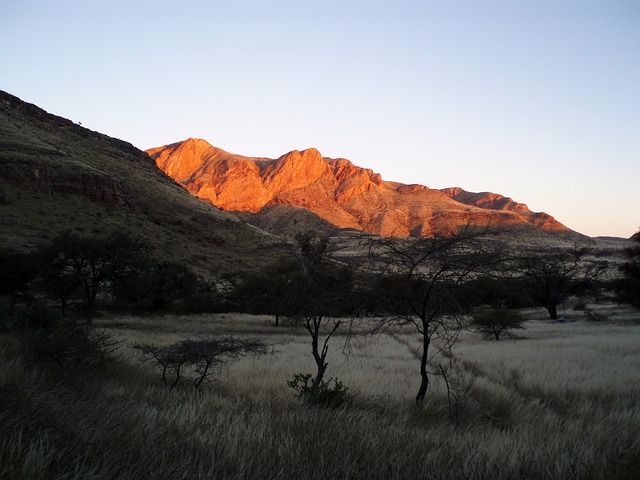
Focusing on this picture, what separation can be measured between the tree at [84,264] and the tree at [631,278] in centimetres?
3919

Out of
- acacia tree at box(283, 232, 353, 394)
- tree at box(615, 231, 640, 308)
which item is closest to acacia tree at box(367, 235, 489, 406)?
acacia tree at box(283, 232, 353, 394)

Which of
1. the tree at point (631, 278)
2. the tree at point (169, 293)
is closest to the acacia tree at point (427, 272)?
the tree at point (169, 293)

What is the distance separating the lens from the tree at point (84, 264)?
25734 mm

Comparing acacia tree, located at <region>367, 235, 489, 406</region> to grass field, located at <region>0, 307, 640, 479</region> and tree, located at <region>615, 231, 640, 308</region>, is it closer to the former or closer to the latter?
grass field, located at <region>0, 307, 640, 479</region>

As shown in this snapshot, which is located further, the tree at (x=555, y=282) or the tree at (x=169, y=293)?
the tree at (x=555, y=282)

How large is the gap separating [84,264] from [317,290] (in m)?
23.9

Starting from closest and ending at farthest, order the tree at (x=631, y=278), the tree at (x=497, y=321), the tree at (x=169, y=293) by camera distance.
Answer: the tree at (x=497, y=321) → the tree at (x=169, y=293) → the tree at (x=631, y=278)

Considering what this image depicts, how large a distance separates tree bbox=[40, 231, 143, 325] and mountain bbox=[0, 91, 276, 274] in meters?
19.1

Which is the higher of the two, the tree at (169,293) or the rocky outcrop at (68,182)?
the rocky outcrop at (68,182)

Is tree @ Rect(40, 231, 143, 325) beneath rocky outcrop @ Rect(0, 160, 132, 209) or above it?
beneath

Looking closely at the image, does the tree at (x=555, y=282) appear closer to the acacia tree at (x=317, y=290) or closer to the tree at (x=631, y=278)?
the tree at (x=631, y=278)

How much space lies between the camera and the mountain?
54.4m

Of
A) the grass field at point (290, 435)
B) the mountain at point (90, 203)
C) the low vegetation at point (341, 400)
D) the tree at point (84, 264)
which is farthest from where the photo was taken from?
the mountain at point (90, 203)

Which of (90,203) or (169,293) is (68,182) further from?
(169,293)
